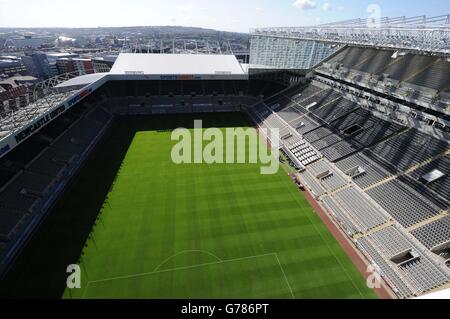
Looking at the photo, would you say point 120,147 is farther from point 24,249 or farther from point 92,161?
point 24,249

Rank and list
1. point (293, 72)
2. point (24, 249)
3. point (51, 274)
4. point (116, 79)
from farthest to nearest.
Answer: point (293, 72) → point (116, 79) → point (24, 249) → point (51, 274)

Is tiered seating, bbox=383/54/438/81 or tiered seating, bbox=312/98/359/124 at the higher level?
tiered seating, bbox=383/54/438/81

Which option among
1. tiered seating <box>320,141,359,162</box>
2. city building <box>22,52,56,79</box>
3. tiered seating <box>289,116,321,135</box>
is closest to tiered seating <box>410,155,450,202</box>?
tiered seating <box>320,141,359,162</box>

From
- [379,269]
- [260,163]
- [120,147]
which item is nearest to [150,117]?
[120,147]
